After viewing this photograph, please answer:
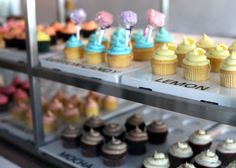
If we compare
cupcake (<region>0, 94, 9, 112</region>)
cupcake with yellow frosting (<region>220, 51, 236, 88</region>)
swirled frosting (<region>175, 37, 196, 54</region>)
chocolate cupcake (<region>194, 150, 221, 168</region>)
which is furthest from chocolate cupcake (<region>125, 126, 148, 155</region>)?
cupcake (<region>0, 94, 9, 112</region>)

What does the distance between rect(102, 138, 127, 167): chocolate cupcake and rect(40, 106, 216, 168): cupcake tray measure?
0.09ft

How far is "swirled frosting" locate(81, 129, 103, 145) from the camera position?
129 cm

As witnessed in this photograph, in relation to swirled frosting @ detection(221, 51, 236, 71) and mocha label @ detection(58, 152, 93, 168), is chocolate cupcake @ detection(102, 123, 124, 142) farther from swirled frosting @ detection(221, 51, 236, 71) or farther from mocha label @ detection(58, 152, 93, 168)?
swirled frosting @ detection(221, 51, 236, 71)

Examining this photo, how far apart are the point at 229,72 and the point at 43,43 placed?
79 centimetres

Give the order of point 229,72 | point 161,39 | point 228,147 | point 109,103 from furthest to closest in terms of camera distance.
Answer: point 109,103
point 161,39
point 228,147
point 229,72

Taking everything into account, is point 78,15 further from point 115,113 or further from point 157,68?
point 115,113

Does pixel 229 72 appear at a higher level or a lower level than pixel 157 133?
higher

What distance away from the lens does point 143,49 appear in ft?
3.94

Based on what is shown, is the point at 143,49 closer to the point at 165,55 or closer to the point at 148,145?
the point at 165,55

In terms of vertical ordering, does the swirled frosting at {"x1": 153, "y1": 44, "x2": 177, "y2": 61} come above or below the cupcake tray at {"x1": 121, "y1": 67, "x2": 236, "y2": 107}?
above

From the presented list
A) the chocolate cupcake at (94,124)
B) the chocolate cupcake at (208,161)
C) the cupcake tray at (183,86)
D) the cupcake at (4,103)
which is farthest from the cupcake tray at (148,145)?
the cupcake at (4,103)

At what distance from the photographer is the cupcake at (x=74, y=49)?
128 centimetres

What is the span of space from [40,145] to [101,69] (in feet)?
Result: 1.49

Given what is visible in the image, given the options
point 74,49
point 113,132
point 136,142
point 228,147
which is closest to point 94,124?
point 113,132
